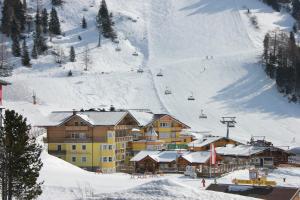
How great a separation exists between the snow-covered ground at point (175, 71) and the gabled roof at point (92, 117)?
7.19m

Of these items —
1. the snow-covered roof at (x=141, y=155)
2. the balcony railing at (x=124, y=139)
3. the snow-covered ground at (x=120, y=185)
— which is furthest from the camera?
the balcony railing at (x=124, y=139)

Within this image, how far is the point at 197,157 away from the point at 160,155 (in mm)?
4325

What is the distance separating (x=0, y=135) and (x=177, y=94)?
74832 mm

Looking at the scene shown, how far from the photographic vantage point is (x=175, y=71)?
11625 cm

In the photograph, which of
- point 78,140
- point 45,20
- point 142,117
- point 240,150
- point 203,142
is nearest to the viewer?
point 240,150

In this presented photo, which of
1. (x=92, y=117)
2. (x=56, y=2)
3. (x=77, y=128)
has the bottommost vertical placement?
(x=77, y=128)

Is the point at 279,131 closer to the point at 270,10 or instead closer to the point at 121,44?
the point at 121,44

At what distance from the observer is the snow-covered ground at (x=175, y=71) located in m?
96.6

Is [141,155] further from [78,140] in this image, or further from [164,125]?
[164,125]

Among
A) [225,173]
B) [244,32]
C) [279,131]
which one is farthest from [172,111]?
[244,32]

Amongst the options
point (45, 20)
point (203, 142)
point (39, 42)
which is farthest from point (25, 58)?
point (203, 142)

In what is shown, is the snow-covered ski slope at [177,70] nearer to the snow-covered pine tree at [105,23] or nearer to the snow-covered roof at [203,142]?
the snow-covered pine tree at [105,23]

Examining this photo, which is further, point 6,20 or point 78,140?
point 6,20

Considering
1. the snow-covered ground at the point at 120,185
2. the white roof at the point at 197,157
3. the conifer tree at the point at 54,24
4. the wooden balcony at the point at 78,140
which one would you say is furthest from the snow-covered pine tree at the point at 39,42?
the snow-covered ground at the point at 120,185
